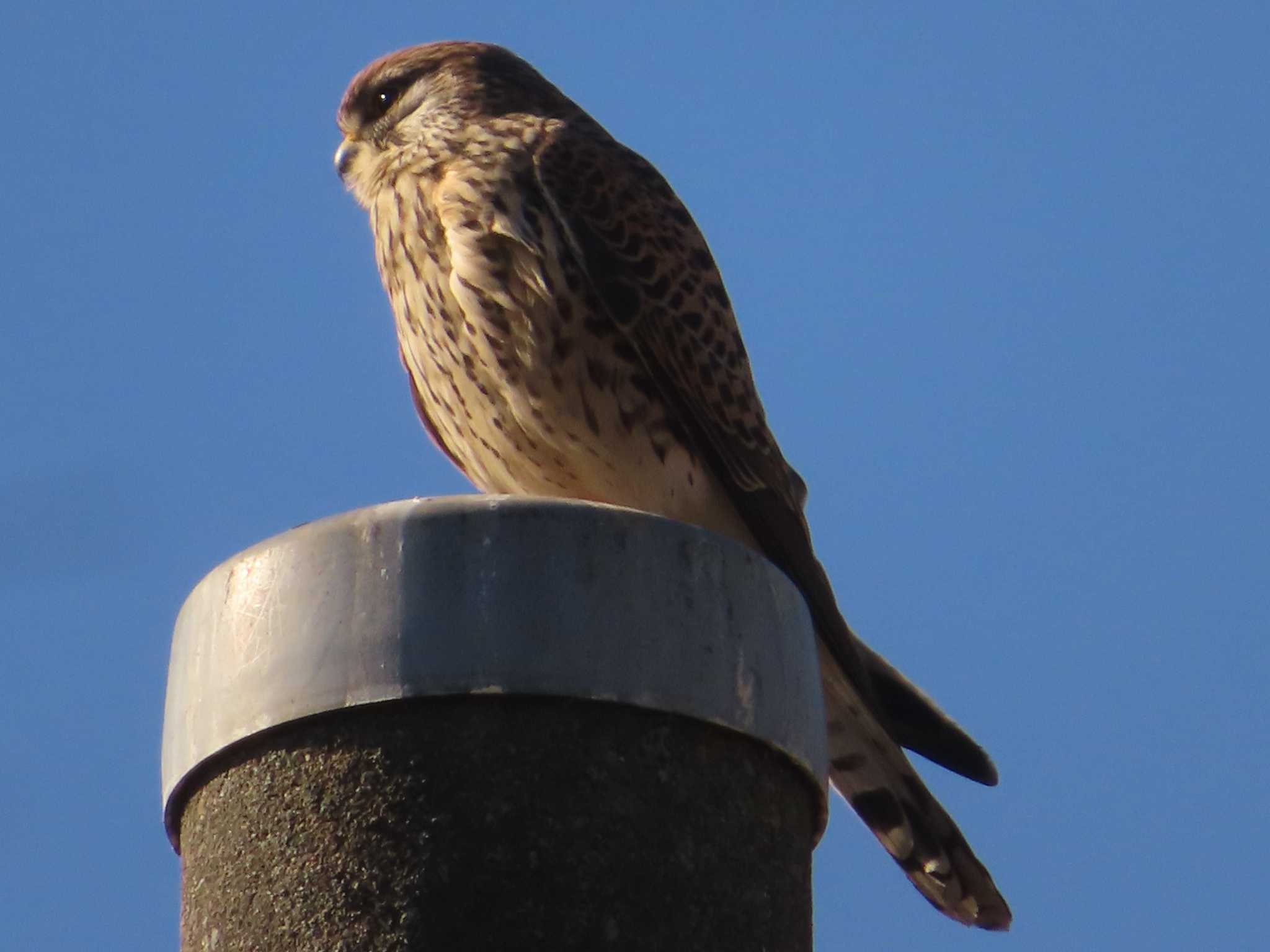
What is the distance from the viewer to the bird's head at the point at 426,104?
5.00m

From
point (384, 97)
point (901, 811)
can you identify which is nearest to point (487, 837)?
point (901, 811)

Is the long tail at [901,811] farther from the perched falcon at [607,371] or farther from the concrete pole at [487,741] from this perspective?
the concrete pole at [487,741]

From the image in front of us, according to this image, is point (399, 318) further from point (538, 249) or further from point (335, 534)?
point (335, 534)

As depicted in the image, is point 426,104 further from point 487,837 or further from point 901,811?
point 487,837

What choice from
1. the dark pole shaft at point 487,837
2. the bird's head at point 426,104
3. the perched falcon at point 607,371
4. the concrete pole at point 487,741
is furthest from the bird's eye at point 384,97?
the dark pole shaft at point 487,837

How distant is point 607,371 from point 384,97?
1447mm

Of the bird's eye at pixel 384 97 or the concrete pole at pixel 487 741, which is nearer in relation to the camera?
the concrete pole at pixel 487 741

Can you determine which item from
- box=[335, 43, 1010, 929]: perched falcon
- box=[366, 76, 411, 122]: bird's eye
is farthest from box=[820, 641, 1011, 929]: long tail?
box=[366, 76, 411, 122]: bird's eye

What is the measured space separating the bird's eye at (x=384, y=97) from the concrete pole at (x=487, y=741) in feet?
10.3

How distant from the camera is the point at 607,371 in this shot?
4.43 m

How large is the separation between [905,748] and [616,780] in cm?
199

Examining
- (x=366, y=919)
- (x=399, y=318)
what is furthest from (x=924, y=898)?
(x=366, y=919)

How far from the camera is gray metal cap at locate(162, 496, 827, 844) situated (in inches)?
90.4

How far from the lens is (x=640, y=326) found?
4.57m
